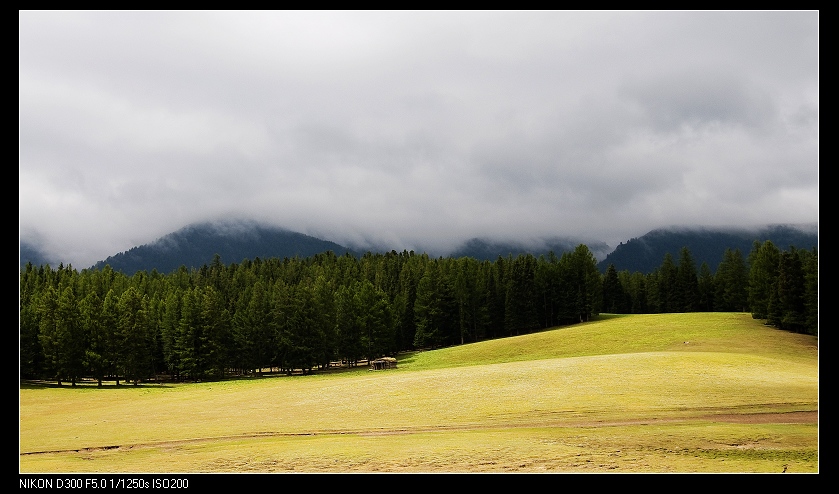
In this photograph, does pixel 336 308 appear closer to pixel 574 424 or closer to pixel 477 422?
pixel 477 422

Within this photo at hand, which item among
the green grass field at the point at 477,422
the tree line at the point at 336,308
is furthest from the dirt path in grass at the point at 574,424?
the tree line at the point at 336,308

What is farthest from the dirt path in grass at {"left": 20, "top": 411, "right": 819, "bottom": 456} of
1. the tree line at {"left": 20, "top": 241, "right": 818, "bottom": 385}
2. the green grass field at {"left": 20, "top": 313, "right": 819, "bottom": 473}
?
the tree line at {"left": 20, "top": 241, "right": 818, "bottom": 385}

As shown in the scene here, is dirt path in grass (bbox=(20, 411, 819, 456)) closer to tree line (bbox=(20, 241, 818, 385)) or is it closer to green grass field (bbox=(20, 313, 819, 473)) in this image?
green grass field (bbox=(20, 313, 819, 473))

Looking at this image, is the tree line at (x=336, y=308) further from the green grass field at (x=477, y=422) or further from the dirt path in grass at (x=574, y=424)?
the dirt path in grass at (x=574, y=424)

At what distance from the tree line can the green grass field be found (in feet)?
50.4

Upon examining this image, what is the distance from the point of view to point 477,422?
27000 millimetres

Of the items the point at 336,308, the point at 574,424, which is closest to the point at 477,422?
the point at 574,424

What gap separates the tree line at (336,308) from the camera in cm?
6800

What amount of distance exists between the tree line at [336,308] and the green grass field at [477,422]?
605 inches

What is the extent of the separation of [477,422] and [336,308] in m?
61.0

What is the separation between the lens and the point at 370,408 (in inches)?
1313
